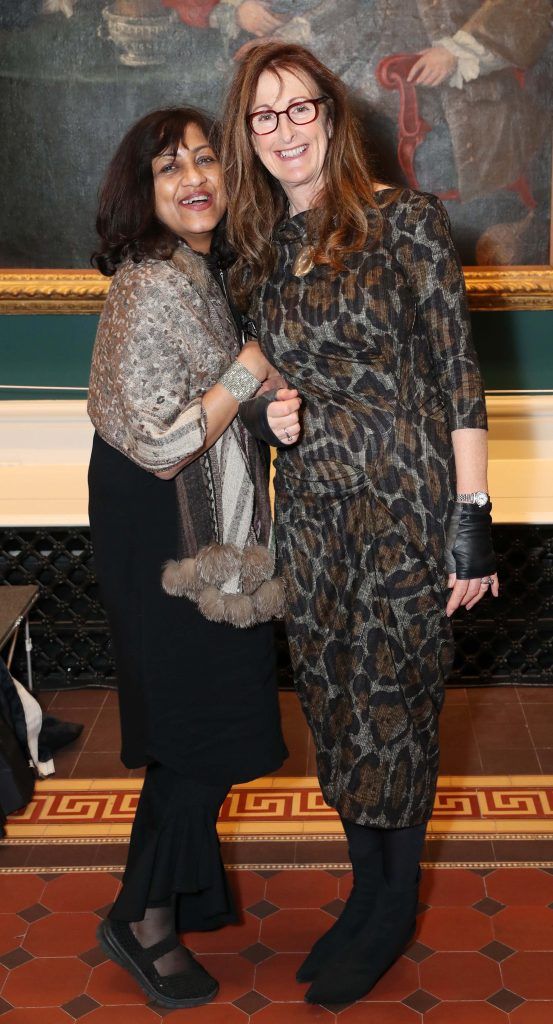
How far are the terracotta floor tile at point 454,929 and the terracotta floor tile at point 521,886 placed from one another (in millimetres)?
117

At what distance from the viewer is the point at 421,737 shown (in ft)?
9.08

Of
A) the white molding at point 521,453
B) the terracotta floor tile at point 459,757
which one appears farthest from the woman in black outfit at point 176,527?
the white molding at point 521,453

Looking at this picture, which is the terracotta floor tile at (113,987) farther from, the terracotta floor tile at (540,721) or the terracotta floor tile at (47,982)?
the terracotta floor tile at (540,721)

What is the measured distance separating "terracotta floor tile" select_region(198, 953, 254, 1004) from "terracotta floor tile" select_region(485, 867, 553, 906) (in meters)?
0.70

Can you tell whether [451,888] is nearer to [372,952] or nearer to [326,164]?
[372,952]

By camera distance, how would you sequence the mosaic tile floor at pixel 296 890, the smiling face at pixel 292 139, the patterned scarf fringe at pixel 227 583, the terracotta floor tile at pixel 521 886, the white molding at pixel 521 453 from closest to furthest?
the smiling face at pixel 292 139 < the patterned scarf fringe at pixel 227 583 < the mosaic tile floor at pixel 296 890 < the terracotta floor tile at pixel 521 886 < the white molding at pixel 521 453

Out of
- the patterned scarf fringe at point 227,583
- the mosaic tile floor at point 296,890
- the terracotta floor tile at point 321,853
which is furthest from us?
the terracotta floor tile at point 321,853

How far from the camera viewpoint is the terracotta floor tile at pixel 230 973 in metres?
2.97

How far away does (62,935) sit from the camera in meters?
3.22

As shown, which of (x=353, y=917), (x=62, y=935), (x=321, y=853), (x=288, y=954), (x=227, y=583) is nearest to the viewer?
(x=227, y=583)

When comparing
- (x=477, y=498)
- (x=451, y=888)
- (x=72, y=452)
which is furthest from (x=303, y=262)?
(x=72, y=452)

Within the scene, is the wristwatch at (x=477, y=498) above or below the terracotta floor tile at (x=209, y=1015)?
above

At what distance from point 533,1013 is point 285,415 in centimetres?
148

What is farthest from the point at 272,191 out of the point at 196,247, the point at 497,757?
the point at 497,757
